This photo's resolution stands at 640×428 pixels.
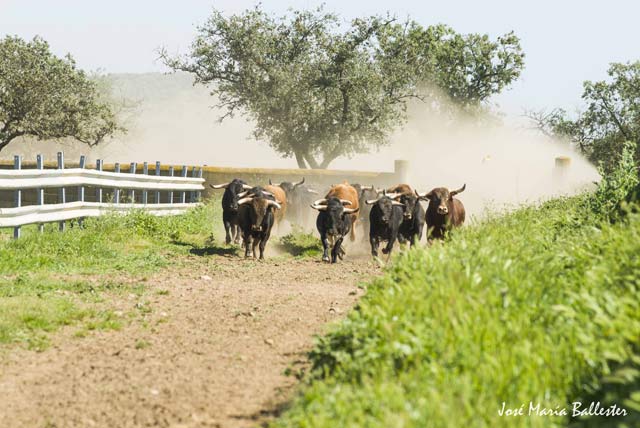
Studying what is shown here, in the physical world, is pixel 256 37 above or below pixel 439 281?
above

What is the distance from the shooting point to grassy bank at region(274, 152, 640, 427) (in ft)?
13.8

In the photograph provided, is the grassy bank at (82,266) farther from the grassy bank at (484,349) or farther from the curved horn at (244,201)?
the grassy bank at (484,349)

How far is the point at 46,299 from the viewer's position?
9.30 meters

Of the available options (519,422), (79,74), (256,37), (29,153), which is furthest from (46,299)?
(29,153)

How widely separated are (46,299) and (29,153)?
3833 inches

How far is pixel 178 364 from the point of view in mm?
6688

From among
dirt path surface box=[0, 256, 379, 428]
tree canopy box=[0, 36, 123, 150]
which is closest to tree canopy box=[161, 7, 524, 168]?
tree canopy box=[0, 36, 123, 150]

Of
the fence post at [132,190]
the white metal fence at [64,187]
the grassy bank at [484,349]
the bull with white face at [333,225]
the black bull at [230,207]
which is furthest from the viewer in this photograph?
the fence post at [132,190]

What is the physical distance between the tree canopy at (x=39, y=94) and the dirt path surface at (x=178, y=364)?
82.5 feet

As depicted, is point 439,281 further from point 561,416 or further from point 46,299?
point 46,299

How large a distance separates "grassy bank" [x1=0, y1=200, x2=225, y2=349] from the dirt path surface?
0.35 m

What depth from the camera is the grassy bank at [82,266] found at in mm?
8273

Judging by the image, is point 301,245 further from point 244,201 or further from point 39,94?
point 39,94

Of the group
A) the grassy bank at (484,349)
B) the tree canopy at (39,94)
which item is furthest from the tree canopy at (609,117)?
the grassy bank at (484,349)
